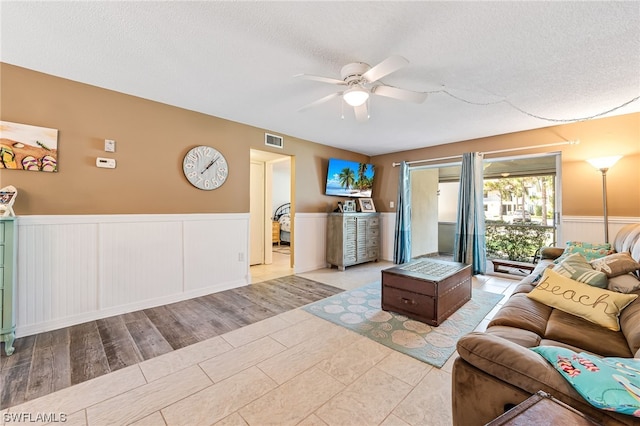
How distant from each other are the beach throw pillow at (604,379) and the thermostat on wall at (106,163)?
3739 mm

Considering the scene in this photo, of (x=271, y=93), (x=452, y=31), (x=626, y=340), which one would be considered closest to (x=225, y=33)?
(x=271, y=93)

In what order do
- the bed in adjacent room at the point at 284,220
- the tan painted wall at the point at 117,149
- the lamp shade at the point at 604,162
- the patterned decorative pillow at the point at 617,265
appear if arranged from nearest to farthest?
the patterned decorative pillow at the point at 617,265, the tan painted wall at the point at 117,149, the lamp shade at the point at 604,162, the bed in adjacent room at the point at 284,220

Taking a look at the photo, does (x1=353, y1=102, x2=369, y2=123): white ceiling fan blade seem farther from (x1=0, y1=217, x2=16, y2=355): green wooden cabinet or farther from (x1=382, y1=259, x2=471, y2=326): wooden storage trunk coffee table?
(x1=0, y1=217, x2=16, y2=355): green wooden cabinet

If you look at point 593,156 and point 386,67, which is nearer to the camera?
point 386,67

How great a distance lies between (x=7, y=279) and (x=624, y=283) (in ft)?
14.7

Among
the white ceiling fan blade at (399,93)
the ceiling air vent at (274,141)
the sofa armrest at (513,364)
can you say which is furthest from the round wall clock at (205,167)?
the sofa armrest at (513,364)

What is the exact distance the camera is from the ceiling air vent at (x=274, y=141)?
412cm

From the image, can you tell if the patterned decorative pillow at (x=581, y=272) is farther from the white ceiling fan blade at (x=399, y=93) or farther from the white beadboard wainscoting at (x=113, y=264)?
Answer: the white beadboard wainscoting at (x=113, y=264)

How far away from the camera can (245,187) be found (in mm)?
3885

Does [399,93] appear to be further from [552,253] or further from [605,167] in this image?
[605,167]

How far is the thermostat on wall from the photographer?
2699mm

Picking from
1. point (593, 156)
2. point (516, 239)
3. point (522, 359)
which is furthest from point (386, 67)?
point (516, 239)

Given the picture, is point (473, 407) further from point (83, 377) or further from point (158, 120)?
point (158, 120)

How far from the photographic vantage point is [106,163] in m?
2.74
